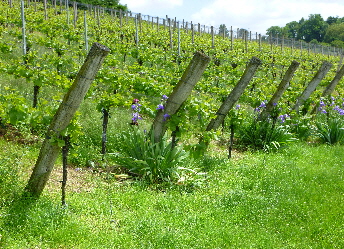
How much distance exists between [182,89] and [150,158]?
3.88 ft

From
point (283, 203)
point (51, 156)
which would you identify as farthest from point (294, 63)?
point (51, 156)

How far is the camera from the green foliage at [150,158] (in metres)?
5.74

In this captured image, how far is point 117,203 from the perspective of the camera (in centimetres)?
478

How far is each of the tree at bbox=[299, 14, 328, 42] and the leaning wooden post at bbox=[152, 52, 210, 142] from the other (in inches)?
5207

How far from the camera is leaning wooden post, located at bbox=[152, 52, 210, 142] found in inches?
220

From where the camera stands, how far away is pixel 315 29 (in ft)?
413

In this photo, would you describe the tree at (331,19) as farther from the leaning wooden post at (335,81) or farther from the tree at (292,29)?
the leaning wooden post at (335,81)

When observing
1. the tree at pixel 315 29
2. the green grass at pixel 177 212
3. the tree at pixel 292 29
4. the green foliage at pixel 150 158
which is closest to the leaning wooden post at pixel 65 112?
the green grass at pixel 177 212

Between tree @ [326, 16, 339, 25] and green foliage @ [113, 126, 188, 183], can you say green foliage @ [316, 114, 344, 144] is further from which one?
tree @ [326, 16, 339, 25]

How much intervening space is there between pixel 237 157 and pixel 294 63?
252cm

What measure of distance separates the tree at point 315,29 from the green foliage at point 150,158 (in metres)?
132

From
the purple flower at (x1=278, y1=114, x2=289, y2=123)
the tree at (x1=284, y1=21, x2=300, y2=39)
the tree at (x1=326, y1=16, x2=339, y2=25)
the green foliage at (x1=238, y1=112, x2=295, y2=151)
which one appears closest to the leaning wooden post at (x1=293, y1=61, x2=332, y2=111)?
the purple flower at (x1=278, y1=114, x2=289, y2=123)

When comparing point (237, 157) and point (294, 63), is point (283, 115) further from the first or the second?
point (237, 157)

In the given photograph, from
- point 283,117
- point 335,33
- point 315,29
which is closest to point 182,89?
point 283,117
